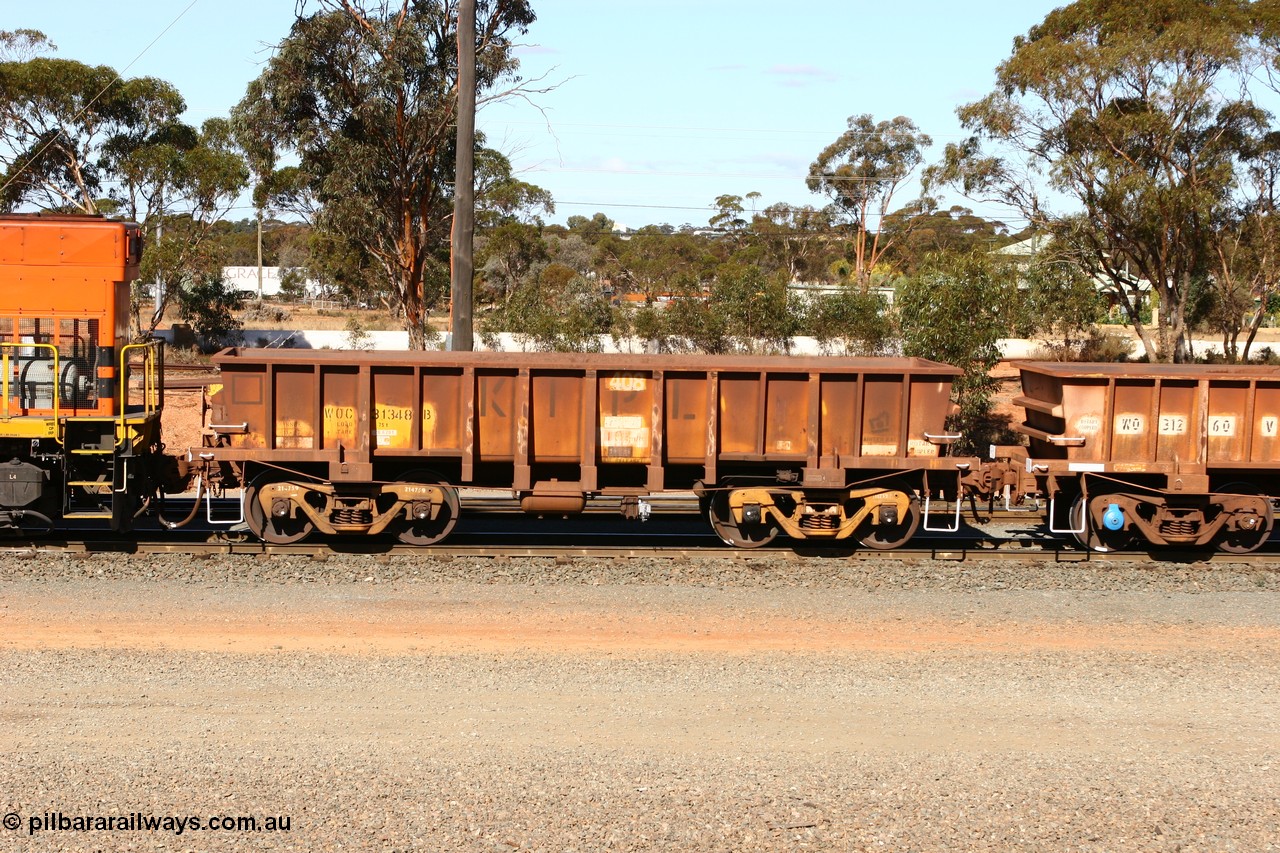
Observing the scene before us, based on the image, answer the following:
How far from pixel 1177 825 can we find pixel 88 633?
368 inches

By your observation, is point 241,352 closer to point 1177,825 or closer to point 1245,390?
point 1177,825

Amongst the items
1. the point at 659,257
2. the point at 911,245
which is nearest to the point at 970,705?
the point at 911,245

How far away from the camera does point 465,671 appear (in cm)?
973

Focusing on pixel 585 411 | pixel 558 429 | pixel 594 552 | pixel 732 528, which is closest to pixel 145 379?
pixel 558 429

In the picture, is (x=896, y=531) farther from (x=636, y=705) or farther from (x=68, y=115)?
(x=68, y=115)

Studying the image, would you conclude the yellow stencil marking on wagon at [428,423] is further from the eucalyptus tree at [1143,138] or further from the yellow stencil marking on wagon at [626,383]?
the eucalyptus tree at [1143,138]

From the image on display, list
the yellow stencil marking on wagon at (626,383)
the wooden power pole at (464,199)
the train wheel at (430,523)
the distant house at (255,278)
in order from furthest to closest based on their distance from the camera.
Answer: the distant house at (255,278) < the wooden power pole at (464,199) < the train wheel at (430,523) < the yellow stencil marking on wagon at (626,383)

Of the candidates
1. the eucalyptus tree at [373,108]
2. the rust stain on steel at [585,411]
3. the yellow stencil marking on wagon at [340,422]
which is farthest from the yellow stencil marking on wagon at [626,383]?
the eucalyptus tree at [373,108]

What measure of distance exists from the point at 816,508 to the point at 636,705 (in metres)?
5.60

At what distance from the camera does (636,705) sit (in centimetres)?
901

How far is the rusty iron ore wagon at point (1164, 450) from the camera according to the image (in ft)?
45.6

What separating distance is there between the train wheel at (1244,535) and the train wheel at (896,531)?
3951 millimetres

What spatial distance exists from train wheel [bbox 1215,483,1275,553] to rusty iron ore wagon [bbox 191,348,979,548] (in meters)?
3.77

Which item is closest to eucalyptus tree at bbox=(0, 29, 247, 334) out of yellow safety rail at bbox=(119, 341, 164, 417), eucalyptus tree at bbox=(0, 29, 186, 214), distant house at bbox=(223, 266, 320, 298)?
eucalyptus tree at bbox=(0, 29, 186, 214)
